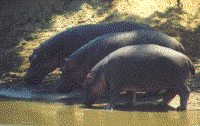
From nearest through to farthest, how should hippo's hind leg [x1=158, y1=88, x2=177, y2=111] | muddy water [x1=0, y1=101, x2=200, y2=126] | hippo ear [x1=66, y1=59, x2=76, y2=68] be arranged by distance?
1. muddy water [x1=0, y1=101, x2=200, y2=126]
2. hippo's hind leg [x1=158, y1=88, x2=177, y2=111]
3. hippo ear [x1=66, y1=59, x2=76, y2=68]

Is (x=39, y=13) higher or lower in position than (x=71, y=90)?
higher

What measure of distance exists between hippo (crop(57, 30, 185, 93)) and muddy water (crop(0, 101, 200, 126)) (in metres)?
1.11

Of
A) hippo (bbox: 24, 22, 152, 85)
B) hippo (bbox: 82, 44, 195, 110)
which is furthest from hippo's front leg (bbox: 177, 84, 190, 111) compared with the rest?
hippo (bbox: 24, 22, 152, 85)

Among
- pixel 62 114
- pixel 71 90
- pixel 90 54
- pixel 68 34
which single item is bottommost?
pixel 62 114

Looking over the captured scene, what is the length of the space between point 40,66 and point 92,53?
1289 mm

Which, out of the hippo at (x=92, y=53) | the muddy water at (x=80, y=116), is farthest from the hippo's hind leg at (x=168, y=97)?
the hippo at (x=92, y=53)

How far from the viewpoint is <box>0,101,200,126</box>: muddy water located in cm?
347

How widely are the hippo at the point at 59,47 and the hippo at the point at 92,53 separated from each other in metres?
0.85

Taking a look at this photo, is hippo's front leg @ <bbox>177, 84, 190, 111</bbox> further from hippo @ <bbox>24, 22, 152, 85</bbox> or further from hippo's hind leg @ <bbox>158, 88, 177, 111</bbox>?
hippo @ <bbox>24, 22, 152, 85</bbox>

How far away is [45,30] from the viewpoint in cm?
→ 885

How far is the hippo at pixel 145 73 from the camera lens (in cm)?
441

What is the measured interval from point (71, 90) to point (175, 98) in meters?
1.72

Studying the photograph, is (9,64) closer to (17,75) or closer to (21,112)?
(17,75)

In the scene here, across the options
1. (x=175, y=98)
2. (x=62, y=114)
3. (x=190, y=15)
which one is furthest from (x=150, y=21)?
(x=62, y=114)
